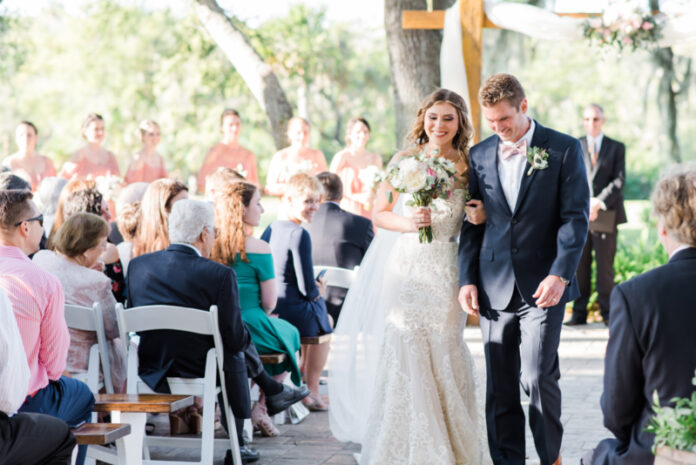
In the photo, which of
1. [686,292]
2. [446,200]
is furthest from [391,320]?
[686,292]

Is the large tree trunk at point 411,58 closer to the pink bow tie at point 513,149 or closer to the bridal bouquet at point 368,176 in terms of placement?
the bridal bouquet at point 368,176

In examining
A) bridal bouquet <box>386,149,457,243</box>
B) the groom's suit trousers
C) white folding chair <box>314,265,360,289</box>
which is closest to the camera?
the groom's suit trousers

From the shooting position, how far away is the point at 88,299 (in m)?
4.91

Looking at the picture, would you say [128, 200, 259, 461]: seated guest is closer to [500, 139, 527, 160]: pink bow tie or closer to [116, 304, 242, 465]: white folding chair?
[116, 304, 242, 465]: white folding chair

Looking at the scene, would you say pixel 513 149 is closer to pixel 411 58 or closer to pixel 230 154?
pixel 230 154

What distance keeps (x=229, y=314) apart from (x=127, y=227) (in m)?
1.73

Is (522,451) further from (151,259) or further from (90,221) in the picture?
(90,221)

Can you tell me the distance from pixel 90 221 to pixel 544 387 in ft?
8.31

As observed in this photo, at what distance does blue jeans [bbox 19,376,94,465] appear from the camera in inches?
148

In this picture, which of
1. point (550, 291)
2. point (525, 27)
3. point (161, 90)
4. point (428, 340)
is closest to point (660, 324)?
point (550, 291)

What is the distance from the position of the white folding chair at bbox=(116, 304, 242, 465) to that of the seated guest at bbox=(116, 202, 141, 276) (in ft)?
4.13

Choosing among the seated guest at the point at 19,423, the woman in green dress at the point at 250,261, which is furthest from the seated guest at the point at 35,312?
the woman in green dress at the point at 250,261

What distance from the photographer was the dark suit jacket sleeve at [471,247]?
451cm

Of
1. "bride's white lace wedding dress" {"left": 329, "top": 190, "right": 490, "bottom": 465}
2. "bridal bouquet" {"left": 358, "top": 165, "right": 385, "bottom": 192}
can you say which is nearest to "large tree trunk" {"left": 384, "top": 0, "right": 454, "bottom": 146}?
"bridal bouquet" {"left": 358, "top": 165, "right": 385, "bottom": 192}
